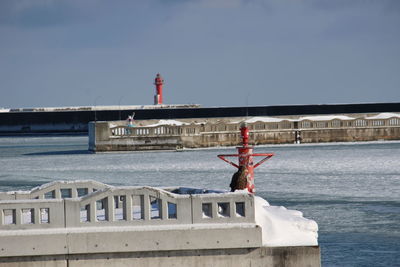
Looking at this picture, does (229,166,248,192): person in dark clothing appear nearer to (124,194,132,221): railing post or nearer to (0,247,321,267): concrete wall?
(0,247,321,267): concrete wall

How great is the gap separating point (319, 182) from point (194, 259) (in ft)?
83.2

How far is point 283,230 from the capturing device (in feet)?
40.0

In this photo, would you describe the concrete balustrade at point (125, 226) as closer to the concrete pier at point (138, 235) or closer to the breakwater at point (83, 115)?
the concrete pier at point (138, 235)

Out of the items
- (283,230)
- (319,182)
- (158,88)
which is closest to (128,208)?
(283,230)

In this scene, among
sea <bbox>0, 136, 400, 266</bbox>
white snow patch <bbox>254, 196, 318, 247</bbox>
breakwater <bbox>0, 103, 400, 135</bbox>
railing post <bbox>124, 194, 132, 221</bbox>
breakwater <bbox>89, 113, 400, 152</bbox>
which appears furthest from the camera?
breakwater <bbox>0, 103, 400, 135</bbox>

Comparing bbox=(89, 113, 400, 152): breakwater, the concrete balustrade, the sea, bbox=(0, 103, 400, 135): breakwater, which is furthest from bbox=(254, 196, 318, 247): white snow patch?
bbox=(0, 103, 400, 135): breakwater

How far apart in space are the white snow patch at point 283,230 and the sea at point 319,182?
4823mm

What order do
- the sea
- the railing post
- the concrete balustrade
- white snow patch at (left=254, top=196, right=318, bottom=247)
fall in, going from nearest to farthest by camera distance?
the concrete balustrade < the railing post < white snow patch at (left=254, top=196, right=318, bottom=247) < the sea

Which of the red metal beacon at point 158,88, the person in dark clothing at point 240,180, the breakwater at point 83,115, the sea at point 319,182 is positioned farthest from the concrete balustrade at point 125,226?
the red metal beacon at point 158,88

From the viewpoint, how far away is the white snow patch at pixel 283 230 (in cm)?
1204

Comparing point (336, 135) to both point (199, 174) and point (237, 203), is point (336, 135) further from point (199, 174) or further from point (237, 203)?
point (237, 203)

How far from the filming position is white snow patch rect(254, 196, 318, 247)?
1204 cm

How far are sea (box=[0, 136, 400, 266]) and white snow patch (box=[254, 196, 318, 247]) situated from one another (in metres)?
4.82

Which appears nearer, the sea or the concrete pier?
the concrete pier
